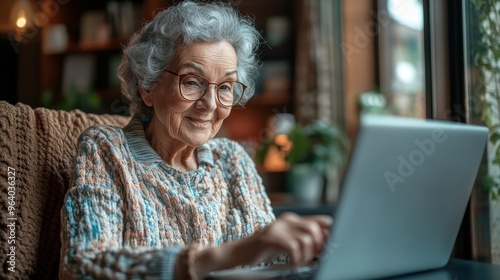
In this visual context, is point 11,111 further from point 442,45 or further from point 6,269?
point 442,45

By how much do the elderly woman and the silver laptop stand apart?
0.18 m

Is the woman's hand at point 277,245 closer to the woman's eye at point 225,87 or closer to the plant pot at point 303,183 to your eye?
the woman's eye at point 225,87

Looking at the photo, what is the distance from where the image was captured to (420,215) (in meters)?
1.05

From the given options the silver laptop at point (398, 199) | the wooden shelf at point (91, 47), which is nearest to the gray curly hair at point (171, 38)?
the silver laptop at point (398, 199)

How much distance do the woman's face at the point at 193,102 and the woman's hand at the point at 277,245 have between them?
0.45 m

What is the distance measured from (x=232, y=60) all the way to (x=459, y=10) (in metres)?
0.66

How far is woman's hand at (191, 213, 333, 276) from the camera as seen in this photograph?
92 cm

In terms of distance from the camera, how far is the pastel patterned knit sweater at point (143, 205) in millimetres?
1009

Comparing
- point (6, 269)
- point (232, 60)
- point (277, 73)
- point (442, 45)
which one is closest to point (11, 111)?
point (6, 269)

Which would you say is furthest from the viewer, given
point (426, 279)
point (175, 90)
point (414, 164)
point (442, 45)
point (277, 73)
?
point (277, 73)

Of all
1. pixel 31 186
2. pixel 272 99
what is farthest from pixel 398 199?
pixel 272 99

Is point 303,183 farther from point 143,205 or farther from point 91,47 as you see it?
point 143,205

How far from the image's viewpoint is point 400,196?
3.21ft

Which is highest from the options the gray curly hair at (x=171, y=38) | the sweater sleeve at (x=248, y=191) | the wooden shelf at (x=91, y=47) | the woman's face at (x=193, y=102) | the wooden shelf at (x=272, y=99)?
the wooden shelf at (x=91, y=47)
